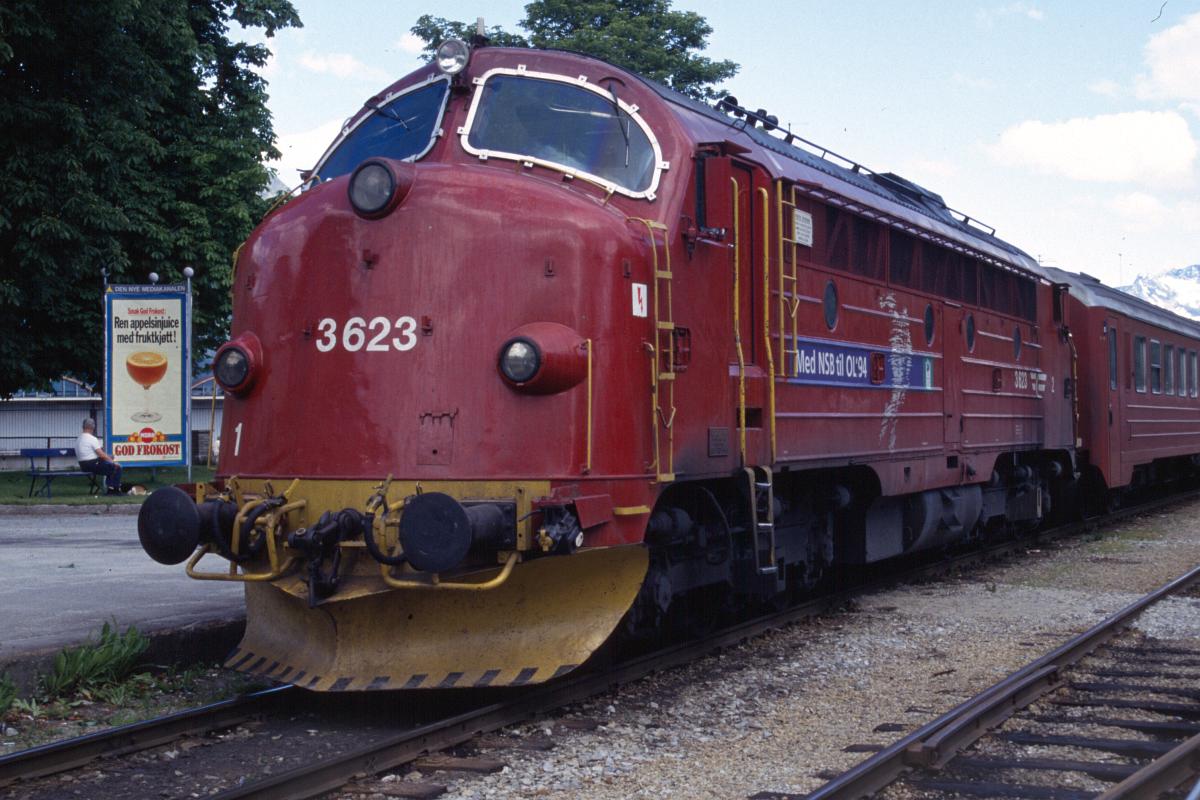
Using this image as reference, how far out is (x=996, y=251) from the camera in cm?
1348

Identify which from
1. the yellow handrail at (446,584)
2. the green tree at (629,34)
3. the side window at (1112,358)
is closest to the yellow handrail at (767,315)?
the yellow handrail at (446,584)

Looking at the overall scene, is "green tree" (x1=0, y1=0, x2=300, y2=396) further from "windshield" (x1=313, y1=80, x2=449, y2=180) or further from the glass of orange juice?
"windshield" (x1=313, y1=80, x2=449, y2=180)

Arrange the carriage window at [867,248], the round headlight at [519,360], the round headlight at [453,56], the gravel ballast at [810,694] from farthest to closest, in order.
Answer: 1. the carriage window at [867,248]
2. the round headlight at [453,56]
3. the round headlight at [519,360]
4. the gravel ballast at [810,694]

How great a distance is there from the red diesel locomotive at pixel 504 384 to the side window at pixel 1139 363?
1197 cm

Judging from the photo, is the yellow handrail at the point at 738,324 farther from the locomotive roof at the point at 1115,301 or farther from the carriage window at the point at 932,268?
the locomotive roof at the point at 1115,301

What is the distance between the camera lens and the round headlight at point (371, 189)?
6.69 meters

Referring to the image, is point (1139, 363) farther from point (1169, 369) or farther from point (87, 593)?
point (87, 593)

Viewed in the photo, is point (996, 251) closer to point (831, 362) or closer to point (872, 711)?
point (831, 362)

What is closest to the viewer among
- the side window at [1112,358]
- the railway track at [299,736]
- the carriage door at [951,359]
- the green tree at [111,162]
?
the railway track at [299,736]

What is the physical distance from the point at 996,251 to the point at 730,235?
670 cm

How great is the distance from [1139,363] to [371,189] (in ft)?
51.3

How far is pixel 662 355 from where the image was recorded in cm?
693

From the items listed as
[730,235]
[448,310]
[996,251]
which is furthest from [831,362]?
[996,251]

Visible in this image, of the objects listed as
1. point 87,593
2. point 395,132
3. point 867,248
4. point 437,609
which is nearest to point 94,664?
point 437,609
